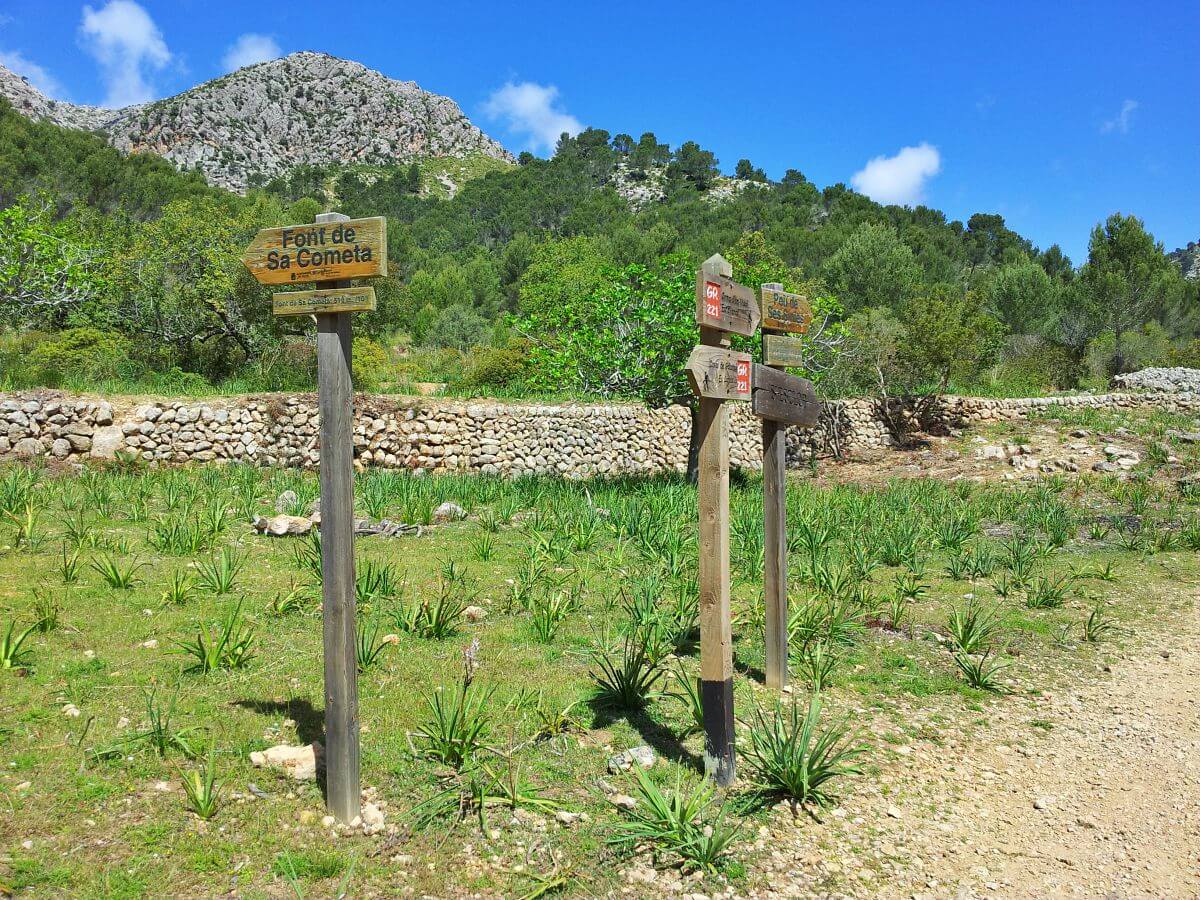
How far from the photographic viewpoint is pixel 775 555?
460 centimetres

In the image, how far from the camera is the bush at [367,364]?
619 inches

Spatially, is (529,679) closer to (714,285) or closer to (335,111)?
(714,285)

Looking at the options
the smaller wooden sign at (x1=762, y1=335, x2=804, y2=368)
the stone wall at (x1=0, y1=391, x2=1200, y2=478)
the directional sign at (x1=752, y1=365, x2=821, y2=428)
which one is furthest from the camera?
the stone wall at (x1=0, y1=391, x2=1200, y2=478)

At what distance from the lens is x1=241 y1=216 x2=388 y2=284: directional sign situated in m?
Result: 2.93

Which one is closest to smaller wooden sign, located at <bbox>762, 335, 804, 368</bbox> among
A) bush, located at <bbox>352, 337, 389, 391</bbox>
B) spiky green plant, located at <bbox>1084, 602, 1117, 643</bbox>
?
spiky green plant, located at <bbox>1084, 602, 1117, 643</bbox>

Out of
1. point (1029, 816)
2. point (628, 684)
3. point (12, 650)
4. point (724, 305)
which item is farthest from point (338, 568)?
point (1029, 816)

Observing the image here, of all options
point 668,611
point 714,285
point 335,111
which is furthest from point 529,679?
point 335,111

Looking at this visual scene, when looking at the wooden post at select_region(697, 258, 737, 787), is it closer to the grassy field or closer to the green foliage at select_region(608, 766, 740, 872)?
the grassy field

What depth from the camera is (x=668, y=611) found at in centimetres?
557

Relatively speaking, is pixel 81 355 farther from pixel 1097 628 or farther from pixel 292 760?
pixel 1097 628

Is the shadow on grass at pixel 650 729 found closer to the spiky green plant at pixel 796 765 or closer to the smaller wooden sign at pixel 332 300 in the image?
the spiky green plant at pixel 796 765

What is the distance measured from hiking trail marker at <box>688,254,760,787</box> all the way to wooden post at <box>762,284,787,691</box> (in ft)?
3.53

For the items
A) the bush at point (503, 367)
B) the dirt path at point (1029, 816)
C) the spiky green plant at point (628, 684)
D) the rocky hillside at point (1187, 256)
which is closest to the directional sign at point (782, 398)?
the spiky green plant at point (628, 684)

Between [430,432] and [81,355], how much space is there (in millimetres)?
6877
